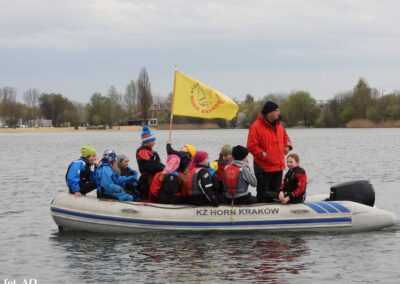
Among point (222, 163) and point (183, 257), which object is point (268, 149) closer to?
point (222, 163)

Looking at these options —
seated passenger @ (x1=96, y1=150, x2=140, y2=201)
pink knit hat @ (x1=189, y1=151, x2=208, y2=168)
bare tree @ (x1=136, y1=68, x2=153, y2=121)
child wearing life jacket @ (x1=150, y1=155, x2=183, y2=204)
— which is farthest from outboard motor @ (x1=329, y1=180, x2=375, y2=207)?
bare tree @ (x1=136, y1=68, x2=153, y2=121)

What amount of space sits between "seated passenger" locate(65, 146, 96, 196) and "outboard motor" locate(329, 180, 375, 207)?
4746 millimetres

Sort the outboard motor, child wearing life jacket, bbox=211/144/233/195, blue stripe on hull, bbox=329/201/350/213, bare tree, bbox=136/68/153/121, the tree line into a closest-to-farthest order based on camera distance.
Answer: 1. blue stripe on hull, bbox=329/201/350/213
2. child wearing life jacket, bbox=211/144/233/195
3. the outboard motor
4. the tree line
5. bare tree, bbox=136/68/153/121

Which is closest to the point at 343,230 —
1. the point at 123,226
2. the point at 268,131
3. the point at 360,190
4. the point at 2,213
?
the point at 360,190

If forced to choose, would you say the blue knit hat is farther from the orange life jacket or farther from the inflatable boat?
the inflatable boat

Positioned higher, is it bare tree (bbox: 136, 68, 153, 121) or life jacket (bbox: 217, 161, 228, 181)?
bare tree (bbox: 136, 68, 153, 121)

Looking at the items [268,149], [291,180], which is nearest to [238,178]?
[268,149]

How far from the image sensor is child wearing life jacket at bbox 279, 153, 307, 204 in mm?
14570

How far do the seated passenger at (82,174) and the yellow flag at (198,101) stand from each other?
207 cm

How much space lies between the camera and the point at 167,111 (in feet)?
547

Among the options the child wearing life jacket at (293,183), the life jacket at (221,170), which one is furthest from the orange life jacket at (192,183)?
the child wearing life jacket at (293,183)

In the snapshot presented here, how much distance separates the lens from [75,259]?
44.4ft

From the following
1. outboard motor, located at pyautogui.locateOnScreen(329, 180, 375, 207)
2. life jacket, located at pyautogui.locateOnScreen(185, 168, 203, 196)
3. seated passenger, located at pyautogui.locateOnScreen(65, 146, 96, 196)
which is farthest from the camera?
seated passenger, located at pyautogui.locateOnScreen(65, 146, 96, 196)

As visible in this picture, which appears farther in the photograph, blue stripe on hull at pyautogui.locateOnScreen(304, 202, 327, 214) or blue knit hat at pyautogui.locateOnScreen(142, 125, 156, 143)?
blue knit hat at pyautogui.locateOnScreen(142, 125, 156, 143)
